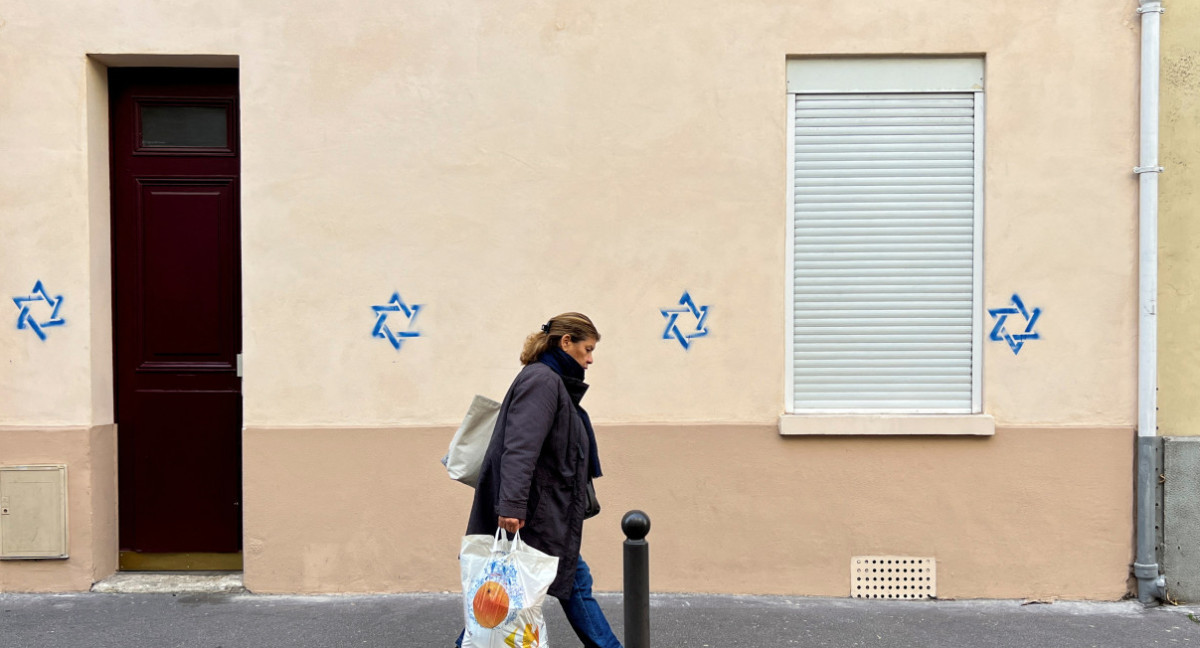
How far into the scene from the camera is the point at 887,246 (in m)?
5.67

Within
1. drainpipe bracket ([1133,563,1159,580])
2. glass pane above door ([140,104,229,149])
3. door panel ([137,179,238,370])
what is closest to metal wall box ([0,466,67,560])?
door panel ([137,179,238,370])

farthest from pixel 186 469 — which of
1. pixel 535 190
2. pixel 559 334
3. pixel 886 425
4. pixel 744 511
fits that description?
pixel 886 425

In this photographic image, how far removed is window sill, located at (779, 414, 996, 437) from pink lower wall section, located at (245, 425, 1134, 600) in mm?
72

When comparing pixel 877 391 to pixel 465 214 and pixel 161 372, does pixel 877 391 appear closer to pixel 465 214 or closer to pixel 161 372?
pixel 465 214

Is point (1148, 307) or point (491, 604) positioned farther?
point (1148, 307)

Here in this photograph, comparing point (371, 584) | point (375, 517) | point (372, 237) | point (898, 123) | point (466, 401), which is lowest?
point (371, 584)

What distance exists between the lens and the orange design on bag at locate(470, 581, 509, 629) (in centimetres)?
381

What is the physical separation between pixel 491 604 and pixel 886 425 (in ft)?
8.97

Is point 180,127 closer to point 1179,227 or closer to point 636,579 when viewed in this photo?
point 636,579

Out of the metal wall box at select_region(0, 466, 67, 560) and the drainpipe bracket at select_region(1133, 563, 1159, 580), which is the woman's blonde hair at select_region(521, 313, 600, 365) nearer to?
the metal wall box at select_region(0, 466, 67, 560)

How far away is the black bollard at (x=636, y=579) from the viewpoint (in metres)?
3.72

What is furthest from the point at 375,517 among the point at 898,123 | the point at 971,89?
the point at 971,89

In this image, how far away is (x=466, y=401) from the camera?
220 inches

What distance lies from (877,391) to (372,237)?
309 cm
